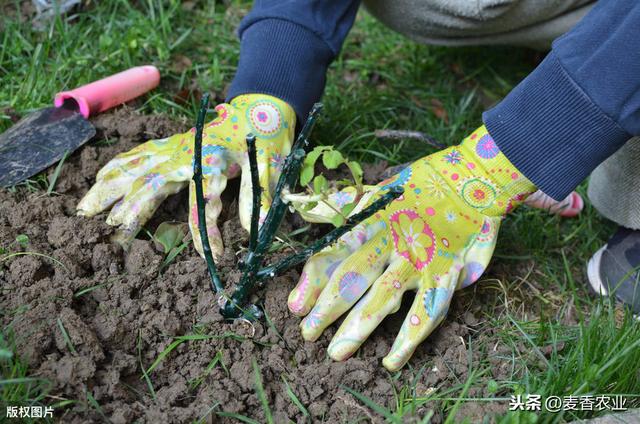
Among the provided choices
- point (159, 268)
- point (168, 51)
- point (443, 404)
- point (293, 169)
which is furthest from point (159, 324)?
point (168, 51)

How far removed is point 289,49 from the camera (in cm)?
191

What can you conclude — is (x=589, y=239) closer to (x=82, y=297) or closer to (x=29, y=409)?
(x=82, y=297)

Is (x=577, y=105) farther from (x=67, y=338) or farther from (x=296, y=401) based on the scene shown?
(x=67, y=338)

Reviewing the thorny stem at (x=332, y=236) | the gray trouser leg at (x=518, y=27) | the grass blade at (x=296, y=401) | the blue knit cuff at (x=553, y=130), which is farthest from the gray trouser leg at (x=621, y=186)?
the grass blade at (x=296, y=401)

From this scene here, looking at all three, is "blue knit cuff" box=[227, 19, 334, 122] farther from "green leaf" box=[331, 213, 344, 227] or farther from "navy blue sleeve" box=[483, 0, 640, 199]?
"green leaf" box=[331, 213, 344, 227]

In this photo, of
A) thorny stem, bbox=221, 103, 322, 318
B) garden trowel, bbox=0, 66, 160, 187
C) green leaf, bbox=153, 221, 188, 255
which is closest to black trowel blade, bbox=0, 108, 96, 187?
garden trowel, bbox=0, 66, 160, 187

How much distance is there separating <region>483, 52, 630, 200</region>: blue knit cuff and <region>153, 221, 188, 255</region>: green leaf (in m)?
0.79

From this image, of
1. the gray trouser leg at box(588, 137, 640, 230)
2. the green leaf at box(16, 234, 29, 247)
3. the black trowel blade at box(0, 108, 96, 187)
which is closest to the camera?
the green leaf at box(16, 234, 29, 247)

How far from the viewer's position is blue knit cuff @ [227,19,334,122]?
6.13ft

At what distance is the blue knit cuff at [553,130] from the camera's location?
1.55 metres

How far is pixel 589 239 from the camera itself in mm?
2158

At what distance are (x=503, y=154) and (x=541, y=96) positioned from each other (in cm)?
16

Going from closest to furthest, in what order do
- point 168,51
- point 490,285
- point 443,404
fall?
point 443,404, point 490,285, point 168,51

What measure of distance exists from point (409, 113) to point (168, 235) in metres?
1.14
